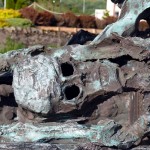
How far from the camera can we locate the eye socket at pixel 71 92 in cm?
445

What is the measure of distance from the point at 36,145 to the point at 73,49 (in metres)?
0.79

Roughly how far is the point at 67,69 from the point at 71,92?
17 centimetres

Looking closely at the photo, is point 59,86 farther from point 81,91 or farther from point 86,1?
point 86,1

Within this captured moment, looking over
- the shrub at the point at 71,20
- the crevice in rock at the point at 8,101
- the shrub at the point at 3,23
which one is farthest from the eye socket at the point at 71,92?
the shrub at the point at 71,20

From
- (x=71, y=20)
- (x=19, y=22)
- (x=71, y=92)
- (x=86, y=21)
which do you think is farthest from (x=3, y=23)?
(x=71, y=92)

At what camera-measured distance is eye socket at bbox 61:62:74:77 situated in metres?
4.52

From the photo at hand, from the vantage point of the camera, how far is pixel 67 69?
15.0ft

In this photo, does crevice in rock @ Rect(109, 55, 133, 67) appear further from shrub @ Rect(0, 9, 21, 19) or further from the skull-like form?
shrub @ Rect(0, 9, 21, 19)

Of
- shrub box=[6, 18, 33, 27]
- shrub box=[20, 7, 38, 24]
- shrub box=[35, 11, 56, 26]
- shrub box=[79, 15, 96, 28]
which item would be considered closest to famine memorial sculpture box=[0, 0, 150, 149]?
shrub box=[6, 18, 33, 27]

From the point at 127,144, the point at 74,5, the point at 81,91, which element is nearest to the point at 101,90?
the point at 81,91

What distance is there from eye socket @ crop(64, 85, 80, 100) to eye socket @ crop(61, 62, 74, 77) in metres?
0.10

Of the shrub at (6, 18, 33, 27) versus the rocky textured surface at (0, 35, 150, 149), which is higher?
the rocky textured surface at (0, 35, 150, 149)

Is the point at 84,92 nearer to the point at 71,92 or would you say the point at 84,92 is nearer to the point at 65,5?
the point at 71,92

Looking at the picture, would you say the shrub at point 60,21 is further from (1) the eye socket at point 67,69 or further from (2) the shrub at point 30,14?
(1) the eye socket at point 67,69
